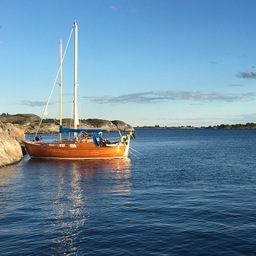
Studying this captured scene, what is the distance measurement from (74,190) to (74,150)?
23022 millimetres

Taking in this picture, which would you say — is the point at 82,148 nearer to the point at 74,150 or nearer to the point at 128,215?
the point at 74,150

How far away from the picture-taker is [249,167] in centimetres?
4172

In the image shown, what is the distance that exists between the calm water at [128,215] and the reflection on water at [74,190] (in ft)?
0.18

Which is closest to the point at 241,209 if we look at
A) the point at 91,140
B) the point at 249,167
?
the point at 249,167

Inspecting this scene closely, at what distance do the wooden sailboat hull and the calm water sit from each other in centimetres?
1548

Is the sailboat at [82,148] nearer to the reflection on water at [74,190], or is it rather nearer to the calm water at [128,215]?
the reflection on water at [74,190]

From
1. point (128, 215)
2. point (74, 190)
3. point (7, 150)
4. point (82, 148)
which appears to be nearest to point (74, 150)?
point (82, 148)

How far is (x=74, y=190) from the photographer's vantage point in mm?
27328

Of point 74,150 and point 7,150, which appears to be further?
point 74,150

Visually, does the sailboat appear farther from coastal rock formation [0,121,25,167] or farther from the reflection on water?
coastal rock formation [0,121,25,167]

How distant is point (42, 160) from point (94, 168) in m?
12.8

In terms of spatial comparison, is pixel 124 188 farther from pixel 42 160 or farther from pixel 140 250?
pixel 42 160

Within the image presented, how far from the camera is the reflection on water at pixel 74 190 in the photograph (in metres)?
16.4

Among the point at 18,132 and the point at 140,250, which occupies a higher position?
the point at 18,132
